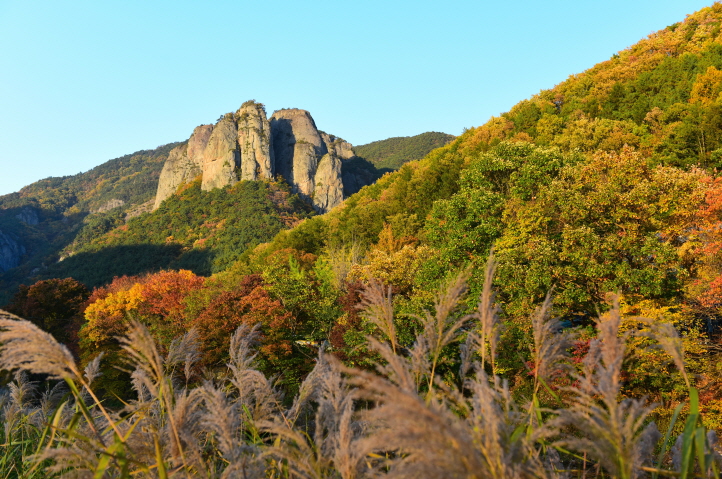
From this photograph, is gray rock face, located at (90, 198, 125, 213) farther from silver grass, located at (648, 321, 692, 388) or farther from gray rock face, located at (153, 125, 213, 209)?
silver grass, located at (648, 321, 692, 388)

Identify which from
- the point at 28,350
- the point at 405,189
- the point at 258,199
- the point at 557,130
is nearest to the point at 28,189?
the point at 258,199

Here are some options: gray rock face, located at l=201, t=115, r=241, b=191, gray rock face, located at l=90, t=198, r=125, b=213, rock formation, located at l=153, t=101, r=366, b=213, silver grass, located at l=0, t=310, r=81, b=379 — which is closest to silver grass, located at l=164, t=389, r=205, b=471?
silver grass, located at l=0, t=310, r=81, b=379

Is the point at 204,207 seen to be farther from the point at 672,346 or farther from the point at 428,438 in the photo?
the point at 428,438

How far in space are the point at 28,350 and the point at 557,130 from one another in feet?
132

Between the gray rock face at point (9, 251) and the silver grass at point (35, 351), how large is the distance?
144 m

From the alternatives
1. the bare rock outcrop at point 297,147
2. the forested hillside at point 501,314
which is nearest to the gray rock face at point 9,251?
the bare rock outcrop at point 297,147

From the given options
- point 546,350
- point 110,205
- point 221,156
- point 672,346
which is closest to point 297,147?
point 221,156

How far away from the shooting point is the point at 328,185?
99.2 metres

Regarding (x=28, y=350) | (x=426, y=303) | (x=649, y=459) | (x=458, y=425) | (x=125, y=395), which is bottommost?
(x=125, y=395)

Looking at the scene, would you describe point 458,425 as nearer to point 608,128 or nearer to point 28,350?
point 28,350

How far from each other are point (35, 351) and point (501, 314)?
1507 centimetres

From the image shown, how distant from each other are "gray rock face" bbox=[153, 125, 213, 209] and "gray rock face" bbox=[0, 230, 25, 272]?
47456 mm

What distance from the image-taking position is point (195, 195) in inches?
A: 3797

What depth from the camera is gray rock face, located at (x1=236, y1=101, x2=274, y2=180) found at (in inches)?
3743
